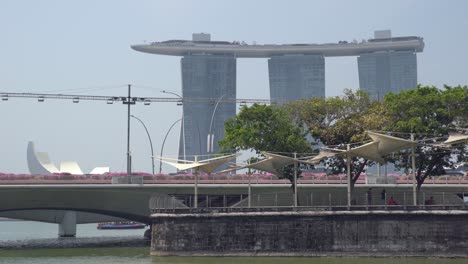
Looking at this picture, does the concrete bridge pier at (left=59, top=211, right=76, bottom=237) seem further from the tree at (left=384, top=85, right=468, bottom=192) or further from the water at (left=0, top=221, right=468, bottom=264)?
the tree at (left=384, top=85, right=468, bottom=192)

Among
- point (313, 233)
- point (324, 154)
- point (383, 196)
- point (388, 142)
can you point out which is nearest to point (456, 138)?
point (388, 142)

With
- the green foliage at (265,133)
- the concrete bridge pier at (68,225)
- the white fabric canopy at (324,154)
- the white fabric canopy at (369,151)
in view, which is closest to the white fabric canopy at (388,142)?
the white fabric canopy at (369,151)

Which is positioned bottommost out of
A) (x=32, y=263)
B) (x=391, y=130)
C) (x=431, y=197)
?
(x=32, y=263)

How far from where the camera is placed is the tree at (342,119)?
90375 mm

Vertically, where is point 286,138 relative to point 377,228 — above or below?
above

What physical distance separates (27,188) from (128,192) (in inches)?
461

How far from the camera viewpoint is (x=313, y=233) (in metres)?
76.1

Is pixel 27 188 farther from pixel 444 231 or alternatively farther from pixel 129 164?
pixel 444 231

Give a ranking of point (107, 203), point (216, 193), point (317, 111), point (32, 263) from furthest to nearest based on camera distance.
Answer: point (107, 203) → point (216, 193) → point (317, 111) → point (32, 263)

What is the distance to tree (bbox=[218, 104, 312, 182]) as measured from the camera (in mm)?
94812

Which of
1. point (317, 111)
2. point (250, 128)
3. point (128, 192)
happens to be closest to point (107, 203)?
point (128, 192)

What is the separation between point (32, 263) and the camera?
78250 mm

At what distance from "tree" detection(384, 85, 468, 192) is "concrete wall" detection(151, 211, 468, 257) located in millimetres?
11348

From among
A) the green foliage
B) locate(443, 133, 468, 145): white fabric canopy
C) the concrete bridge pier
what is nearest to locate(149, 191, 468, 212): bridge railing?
locate(443, 133, 468, 145): white fabric canopy
